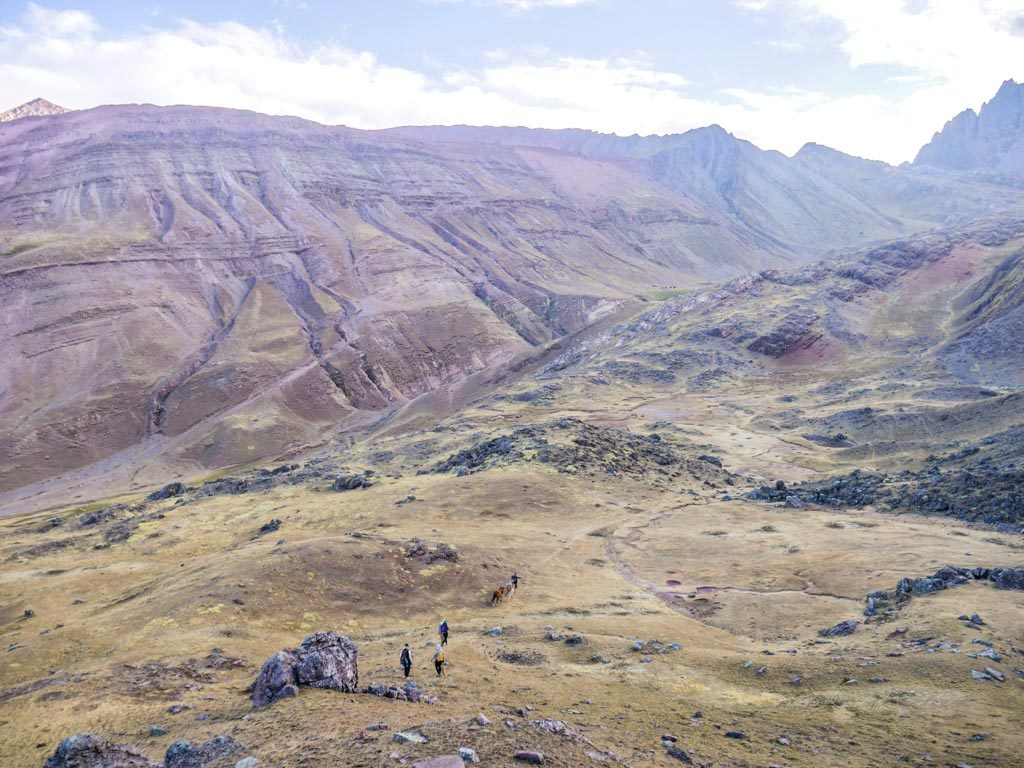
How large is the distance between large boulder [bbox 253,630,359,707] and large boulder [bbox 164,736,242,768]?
2980 millimetres

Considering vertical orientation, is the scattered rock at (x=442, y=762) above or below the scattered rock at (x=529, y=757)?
above

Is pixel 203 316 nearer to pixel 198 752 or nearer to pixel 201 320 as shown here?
pixel 201 320

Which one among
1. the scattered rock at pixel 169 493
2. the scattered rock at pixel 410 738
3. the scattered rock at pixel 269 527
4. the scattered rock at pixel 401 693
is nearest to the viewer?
the scattered rock at pixel 410 738

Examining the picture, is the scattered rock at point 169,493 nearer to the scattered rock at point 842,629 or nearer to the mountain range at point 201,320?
the mountain range at point 201,320

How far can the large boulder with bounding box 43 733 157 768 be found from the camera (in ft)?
53.1

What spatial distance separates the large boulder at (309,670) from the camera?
19.8m

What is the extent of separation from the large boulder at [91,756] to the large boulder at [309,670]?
3.55m

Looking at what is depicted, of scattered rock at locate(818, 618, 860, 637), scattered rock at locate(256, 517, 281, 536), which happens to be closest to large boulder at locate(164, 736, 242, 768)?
scattered rock at locate(818, 618, 860, 637)

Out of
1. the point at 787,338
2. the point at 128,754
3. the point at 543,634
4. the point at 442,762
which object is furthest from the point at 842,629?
the point at 787,338

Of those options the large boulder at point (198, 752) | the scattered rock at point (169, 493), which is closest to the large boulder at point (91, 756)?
the large boulder at point (198, 752)

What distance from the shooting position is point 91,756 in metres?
16.4

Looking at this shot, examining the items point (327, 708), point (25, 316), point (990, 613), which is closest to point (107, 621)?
point (327, 708)

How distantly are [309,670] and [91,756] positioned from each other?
5.80 metres

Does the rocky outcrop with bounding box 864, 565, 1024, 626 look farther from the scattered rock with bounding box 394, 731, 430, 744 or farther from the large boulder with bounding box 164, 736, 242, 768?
the large boulder with bounding box 164, 736, 242, 768
